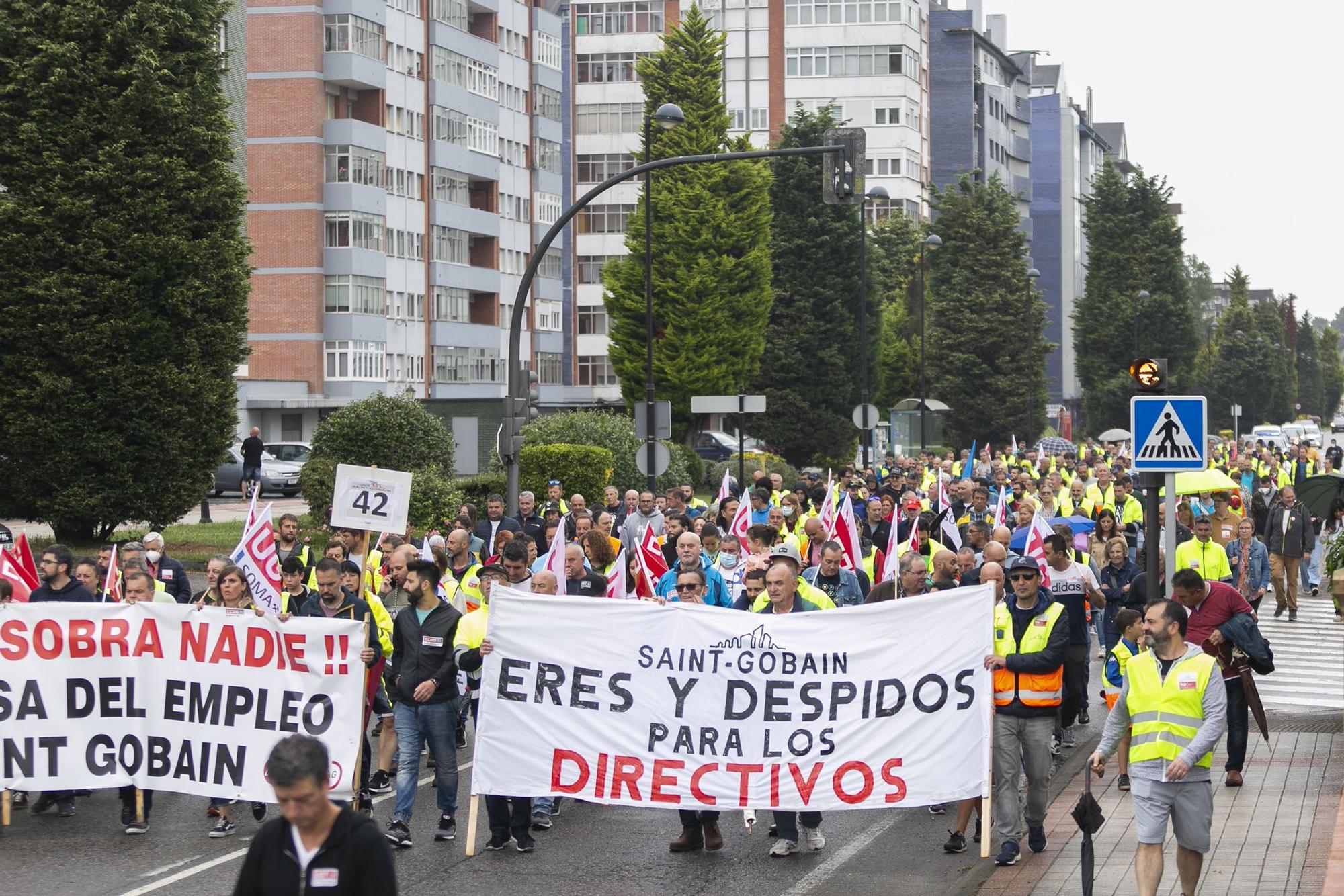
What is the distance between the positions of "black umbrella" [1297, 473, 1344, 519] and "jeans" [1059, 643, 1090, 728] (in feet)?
18.9

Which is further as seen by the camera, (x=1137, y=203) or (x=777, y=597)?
(x=1137, y=203)

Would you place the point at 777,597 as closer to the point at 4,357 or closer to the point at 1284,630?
the point at 1284,630

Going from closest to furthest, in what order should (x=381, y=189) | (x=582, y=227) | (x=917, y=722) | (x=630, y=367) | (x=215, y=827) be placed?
(x=917, y=722) < (x=215, y=827) < (x=630, y=367) < (x=381, y=189) < (x=582, y=227)

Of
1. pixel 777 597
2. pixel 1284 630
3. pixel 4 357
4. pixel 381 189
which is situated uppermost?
pixel 381 189

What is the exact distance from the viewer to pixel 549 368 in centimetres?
8444

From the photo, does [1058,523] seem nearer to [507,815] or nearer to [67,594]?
[507,815]

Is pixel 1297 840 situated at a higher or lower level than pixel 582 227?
lower

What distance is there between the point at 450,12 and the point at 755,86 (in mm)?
32336

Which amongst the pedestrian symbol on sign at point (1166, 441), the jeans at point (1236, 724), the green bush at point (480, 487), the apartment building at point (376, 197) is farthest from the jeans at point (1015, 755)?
the apartment building at point (376, 197)

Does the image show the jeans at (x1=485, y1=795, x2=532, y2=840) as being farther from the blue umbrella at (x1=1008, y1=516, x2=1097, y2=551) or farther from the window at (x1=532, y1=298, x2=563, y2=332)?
the window at (x1=532, y1=298, x2=563, y2=332)

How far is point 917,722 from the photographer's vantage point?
1103 centimetres

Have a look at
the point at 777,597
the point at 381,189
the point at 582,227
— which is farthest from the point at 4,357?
the point at 582,227

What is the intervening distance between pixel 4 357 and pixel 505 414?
9526mm

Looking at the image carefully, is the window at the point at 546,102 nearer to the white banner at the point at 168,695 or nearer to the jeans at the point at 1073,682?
the jeans at the point at 1073,682
